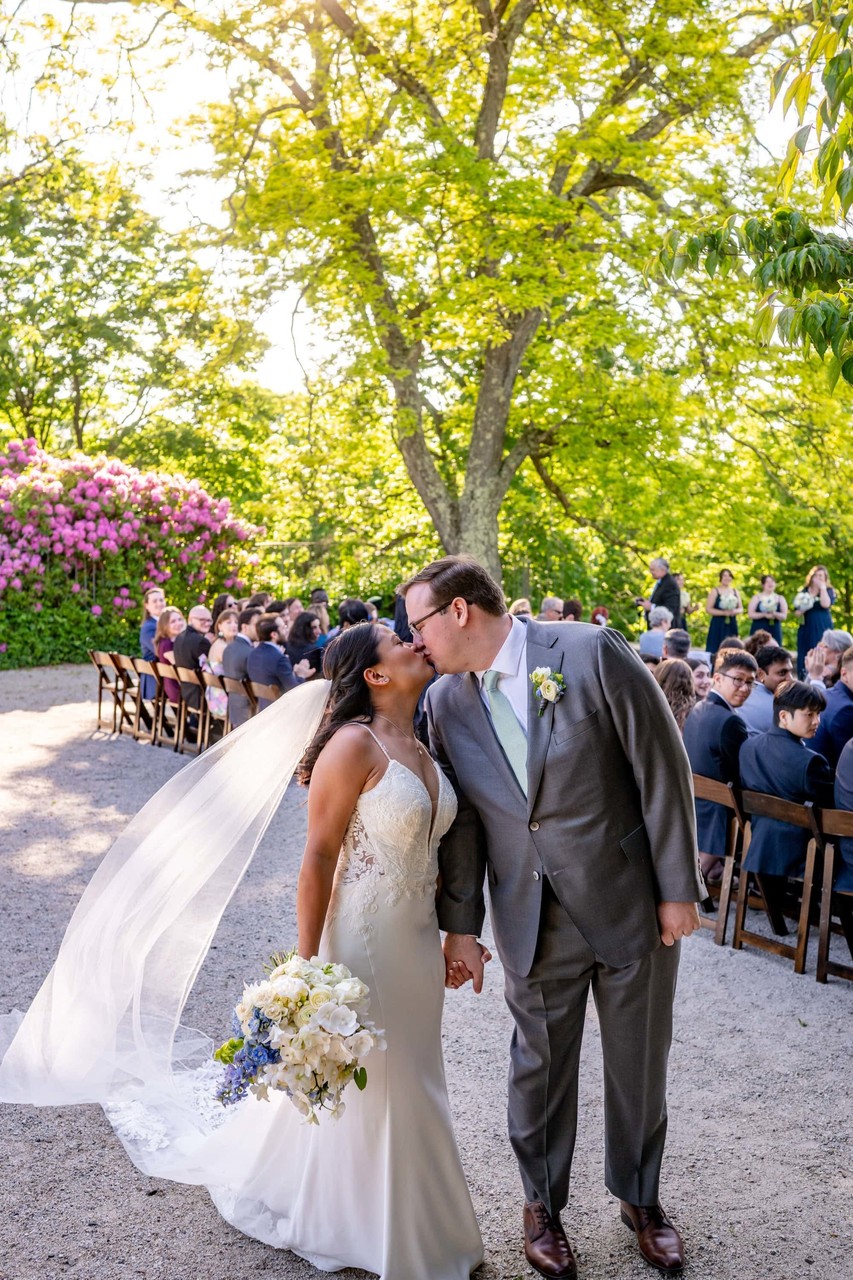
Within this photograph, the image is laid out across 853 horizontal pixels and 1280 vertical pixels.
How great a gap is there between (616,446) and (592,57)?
5.73 meters

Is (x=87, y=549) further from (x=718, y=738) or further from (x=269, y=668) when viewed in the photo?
(x=718, y=738)

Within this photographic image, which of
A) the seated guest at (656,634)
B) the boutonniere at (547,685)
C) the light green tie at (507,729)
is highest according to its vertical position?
the boutonniere at (547,685)

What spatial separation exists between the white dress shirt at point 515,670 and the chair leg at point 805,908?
344 centimetres

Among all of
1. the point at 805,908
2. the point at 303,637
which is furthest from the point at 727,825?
the point at 303,637

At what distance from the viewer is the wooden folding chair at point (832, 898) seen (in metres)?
6.05

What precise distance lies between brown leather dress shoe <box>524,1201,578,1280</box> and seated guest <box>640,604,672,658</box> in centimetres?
847

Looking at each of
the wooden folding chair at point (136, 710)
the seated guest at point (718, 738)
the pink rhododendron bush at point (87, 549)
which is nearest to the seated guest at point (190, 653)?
the wooden folding chair at point (136, 710)

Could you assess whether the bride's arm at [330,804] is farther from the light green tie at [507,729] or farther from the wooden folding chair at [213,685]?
the wooden folding chair at [213,685]

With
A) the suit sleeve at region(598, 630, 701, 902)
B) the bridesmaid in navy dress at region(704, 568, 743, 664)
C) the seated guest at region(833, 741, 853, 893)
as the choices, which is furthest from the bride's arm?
the bridesmaid in navy dress at region(704, 568, 743, 664)

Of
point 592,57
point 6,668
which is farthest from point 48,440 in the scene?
point 592,57

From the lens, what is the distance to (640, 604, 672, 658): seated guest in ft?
42.7

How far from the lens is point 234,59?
54.2 feet

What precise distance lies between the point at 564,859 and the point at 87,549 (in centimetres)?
1888

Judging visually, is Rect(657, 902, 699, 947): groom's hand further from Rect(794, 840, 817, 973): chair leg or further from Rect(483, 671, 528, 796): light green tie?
Rect(794, 840, 817, 973): chair leg
